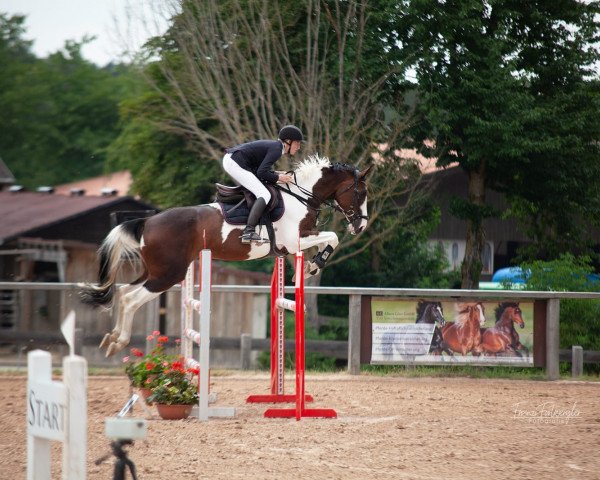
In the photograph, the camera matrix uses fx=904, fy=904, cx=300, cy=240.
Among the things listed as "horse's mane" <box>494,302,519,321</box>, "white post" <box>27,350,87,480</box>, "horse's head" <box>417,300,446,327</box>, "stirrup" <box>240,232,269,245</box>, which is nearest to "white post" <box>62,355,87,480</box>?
"white post" <box>27,350,87,480</box>

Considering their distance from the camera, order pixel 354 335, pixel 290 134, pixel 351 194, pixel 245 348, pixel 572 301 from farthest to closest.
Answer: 1. pixel 572 301
2. pixel 245 348
3. pixel 354 335
4. pixel 351 194
5. pixel 290 134

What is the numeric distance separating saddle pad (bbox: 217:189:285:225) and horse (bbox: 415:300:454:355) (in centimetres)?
321

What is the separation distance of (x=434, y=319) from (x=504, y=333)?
0.89 m

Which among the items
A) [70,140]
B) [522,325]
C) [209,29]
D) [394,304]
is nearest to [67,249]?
[209,29]

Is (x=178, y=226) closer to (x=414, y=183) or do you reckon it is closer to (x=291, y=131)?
(x=291, y=131)

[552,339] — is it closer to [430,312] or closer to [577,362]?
[577,362]

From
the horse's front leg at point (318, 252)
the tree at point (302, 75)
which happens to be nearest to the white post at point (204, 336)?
the horse's front leg at point (318, 252)

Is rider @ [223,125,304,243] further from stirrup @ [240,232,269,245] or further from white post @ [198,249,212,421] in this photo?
white post @ [198,249,212,421]

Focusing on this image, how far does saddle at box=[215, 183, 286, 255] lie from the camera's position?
8.48m

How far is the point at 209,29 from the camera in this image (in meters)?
14.7

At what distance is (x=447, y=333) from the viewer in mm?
11070

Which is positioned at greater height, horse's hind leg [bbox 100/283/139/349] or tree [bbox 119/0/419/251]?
tree [bbox 119/0/419/251]

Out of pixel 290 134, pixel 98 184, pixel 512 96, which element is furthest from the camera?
pixel 98 184

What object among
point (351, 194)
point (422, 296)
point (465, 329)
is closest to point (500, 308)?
point (465, 329)
